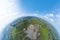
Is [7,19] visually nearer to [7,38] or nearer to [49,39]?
[7,38]

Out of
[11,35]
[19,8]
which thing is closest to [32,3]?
[19,8]

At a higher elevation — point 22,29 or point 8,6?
point 8,6

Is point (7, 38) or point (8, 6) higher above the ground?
point (8, 6)

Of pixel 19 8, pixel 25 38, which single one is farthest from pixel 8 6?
pixel 25 38

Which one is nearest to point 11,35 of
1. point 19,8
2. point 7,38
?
point 7,38

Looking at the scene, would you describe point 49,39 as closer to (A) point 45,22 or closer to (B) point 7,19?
(A) point 45,22
